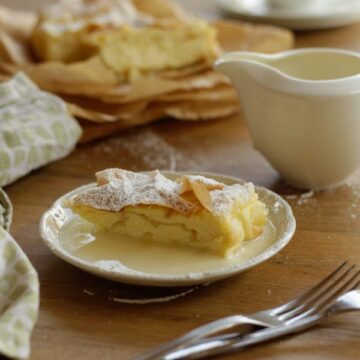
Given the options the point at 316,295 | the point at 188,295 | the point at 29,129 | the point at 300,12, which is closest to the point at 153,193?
the point at 188,295

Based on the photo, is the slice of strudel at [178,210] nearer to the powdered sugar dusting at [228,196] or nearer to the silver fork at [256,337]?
the powdered sugar dusting at [228,196]

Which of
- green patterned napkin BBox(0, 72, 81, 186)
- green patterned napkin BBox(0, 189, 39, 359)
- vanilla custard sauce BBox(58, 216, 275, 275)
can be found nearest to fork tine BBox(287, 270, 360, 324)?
vanilla custard sauce BBox(58, 216, 275, 275)

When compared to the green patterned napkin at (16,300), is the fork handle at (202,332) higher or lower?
higher

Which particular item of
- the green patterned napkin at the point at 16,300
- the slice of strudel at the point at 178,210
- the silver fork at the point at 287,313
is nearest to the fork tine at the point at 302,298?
the silver fork at the point at 287,313

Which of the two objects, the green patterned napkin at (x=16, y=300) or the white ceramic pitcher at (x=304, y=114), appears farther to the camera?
the white ceramic pitcher at (x=304, y=114)

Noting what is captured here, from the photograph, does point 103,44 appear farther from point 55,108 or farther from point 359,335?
point 359,335

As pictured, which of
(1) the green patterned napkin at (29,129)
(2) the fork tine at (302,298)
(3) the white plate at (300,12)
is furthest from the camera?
(3) the white plate at (300,12)

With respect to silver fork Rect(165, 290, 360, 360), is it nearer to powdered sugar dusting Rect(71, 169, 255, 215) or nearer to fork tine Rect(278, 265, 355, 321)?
fork tine Rect(278, 265, 355, 321)
